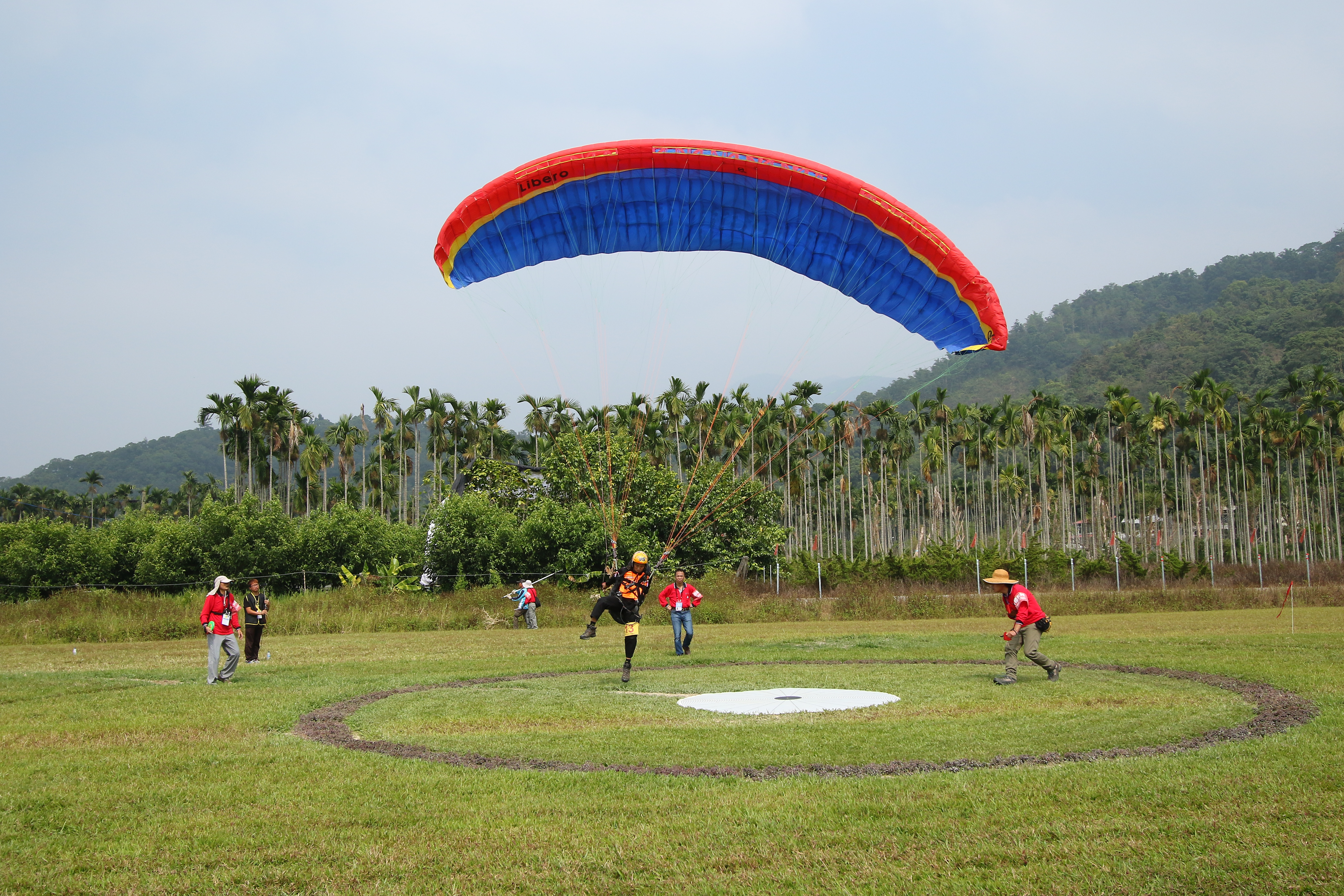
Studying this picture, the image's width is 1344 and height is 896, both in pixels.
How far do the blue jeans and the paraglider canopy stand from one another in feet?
21.8

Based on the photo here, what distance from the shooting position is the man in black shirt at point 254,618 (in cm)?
1731

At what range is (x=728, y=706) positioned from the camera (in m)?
11.5

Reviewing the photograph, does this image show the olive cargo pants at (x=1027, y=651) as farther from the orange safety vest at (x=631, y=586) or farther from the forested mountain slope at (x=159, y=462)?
the forested mountain slope at (x=159, y=462)

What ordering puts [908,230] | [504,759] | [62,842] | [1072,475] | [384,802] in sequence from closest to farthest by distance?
[62,842]
[384,802]
[504,759]
[908,230]
[1072,475]

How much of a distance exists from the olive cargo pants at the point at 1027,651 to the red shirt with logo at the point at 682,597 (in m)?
6.40

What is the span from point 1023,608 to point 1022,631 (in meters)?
0.32

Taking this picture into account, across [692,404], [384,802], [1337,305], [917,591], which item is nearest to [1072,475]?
[692,404]

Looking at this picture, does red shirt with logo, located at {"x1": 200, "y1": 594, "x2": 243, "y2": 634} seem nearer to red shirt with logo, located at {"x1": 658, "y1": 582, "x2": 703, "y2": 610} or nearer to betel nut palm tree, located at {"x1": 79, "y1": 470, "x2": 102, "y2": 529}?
red shirt with logo, located at {"x1": 658, "y1": 582, "x2": 703, "y2": 610}

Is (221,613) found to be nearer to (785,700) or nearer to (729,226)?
(785,700)

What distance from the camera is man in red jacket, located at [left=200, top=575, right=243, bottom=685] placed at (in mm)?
14703

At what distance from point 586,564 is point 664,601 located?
16.7 metres

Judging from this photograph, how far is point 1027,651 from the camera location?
519 inches

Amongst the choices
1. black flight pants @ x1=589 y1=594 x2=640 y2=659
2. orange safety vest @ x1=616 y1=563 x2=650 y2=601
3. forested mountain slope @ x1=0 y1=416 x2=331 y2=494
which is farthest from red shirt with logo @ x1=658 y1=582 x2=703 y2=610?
forested mountain slope @ x1=0 y1=416 x2=331 y2=494

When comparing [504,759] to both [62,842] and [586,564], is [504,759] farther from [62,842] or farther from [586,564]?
[586,564]
